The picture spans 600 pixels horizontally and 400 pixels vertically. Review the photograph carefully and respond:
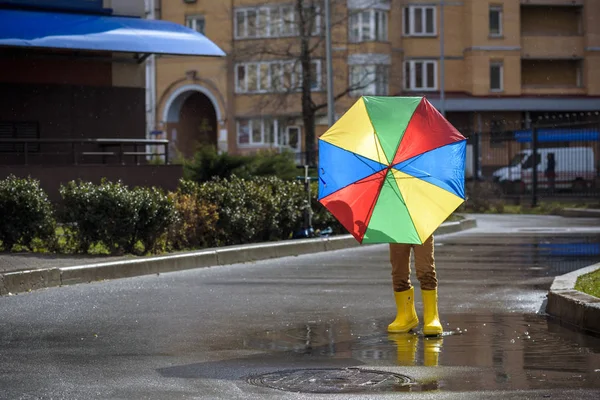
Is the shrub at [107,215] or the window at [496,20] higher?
the window at [496,20]

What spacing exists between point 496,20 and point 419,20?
4.17 m

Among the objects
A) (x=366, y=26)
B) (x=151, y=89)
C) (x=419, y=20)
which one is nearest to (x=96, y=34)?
(x=366, y=26)

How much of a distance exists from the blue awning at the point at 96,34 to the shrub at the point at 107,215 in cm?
940

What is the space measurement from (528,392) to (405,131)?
3.27 metres

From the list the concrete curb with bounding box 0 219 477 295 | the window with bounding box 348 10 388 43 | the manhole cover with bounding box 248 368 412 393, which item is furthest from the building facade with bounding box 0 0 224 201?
the window with bounding box 348 10 388 43

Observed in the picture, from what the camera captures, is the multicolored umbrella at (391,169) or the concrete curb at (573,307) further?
the concrete curb at (573,307)

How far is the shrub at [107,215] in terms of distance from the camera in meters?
16.6

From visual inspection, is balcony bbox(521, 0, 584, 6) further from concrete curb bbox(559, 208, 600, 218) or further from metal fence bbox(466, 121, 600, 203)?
concrete curb bbox(559, 208, 600, 218)

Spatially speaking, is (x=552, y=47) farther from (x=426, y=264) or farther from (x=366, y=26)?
(x=426, y=264)

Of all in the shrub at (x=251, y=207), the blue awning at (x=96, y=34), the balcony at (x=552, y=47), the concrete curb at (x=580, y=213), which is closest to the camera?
the shrub at (x=251, y=207)

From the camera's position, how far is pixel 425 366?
8180 millimetres

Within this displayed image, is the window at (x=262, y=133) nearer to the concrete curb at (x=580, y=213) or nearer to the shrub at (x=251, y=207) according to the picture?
the concrete curb at (x=580, y=213)

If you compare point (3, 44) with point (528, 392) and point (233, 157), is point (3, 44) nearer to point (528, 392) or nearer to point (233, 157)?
point (233, 157)

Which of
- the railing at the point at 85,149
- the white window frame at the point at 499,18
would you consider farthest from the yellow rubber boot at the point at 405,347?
the white window frame at the point at 499,18
